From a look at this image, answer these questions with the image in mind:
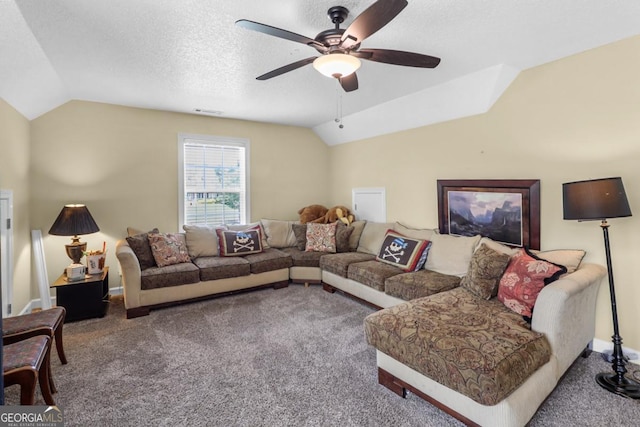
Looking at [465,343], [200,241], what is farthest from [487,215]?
[200,241]

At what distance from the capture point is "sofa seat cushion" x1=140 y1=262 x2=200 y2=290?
349 centimetres

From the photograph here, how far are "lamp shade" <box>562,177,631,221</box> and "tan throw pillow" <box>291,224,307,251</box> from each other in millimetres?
3235

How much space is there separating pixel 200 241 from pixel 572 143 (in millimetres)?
4264

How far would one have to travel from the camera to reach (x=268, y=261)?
425cm

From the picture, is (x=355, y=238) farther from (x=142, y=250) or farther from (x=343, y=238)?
(x=142, y=250)

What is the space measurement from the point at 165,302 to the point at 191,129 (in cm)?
251

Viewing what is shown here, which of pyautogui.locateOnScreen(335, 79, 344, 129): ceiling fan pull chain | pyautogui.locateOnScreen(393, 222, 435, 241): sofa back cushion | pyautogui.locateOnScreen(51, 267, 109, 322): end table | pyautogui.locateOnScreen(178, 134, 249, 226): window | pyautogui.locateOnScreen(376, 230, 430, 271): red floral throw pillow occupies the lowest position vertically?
pyautogui.locateOnScreen(51, 267, 109, 322): end table

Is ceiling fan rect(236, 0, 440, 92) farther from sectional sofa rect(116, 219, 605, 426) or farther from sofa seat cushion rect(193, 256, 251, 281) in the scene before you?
sofa seat cushion rect(193, 256, 251, 281)

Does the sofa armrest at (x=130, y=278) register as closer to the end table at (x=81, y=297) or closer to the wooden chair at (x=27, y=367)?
the end table at (x=81, y=297)

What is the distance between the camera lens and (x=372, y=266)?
3.76 meters

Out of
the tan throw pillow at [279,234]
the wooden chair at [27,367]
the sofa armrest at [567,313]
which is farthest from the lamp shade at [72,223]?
the sofa armrest at [567,313]

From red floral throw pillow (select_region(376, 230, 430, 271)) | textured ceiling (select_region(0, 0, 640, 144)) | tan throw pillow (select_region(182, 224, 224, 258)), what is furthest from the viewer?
tan throw pillow (select_region(182, 224, 224, 258))

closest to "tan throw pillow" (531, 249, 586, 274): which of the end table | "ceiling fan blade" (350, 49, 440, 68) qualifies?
"ceiling fan blade" (350, 49, 440, 68)

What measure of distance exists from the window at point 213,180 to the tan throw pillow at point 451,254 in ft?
9.95
